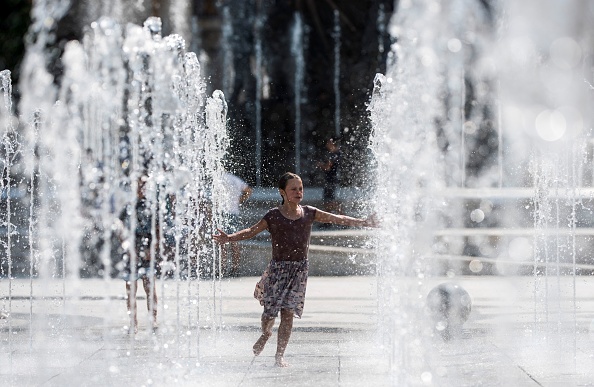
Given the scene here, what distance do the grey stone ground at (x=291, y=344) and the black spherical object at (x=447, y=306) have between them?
0.13 metres

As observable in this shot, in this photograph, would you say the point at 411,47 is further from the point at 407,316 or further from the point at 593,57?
the point at 593,57

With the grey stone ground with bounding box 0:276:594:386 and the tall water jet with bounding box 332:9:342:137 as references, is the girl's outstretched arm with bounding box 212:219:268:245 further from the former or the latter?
the tall water jet with bounding box 332:9:342:137

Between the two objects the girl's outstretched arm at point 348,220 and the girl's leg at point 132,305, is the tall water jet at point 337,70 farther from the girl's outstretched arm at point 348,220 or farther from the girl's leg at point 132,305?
the girl's outstretched arm at point 348,220

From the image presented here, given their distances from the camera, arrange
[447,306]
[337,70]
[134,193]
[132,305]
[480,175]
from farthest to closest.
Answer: [337,70]
[480,175]
[447,306]
[134,193]
[132,305]

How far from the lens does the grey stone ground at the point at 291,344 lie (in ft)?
19.4

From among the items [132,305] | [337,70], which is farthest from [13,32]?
[132,305]

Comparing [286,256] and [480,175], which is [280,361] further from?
[480,175]

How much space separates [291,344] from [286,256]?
1031 mm

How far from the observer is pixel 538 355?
6.75 meters

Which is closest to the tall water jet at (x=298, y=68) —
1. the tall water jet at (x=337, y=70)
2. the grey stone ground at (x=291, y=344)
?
the tall water jet at (x=337, y=70)

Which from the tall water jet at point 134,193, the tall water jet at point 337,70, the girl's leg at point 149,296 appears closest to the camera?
the tall water jet at point 134,193

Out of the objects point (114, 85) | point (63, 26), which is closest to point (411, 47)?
point (114, 85)

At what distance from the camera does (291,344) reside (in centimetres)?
723

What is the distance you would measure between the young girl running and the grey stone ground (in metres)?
0.31
